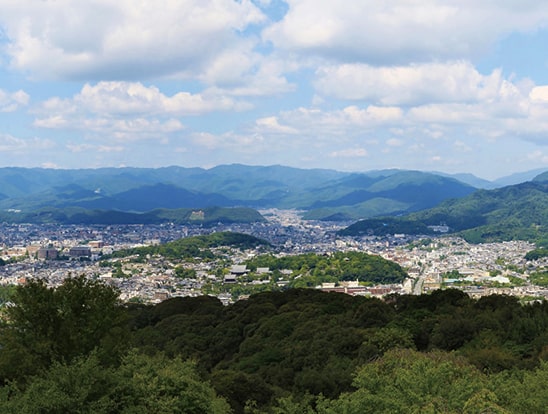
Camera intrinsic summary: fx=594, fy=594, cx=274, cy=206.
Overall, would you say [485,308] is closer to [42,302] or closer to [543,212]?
[42,302]

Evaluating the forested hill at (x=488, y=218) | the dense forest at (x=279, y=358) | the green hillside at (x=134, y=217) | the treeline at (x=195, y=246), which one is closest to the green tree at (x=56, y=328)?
the dense forest at (x=279, y=358)

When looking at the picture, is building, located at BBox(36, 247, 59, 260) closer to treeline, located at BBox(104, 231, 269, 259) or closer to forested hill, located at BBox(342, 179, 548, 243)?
treeline, located at BBox(104, 231, 269, 259)

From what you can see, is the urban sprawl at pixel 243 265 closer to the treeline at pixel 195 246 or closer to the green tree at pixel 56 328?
the treeline at pixel 195 246

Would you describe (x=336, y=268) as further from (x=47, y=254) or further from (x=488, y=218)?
(x=488, y=218)

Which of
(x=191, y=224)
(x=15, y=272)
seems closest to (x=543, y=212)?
(x=191, y=224)

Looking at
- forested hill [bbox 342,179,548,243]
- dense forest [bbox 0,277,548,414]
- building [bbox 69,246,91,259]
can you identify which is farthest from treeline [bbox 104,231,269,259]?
dense forest [bbox 0,277,548,414]

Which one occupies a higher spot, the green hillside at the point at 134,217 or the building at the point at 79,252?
the green hillside at the point at 134,217

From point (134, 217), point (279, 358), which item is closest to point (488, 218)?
point (134, 217)
